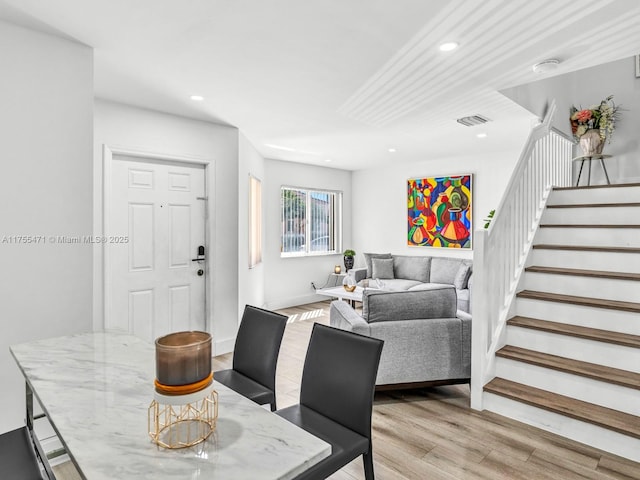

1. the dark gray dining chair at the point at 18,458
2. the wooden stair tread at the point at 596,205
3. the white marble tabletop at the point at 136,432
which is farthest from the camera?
the wooden stair tread at the point at 596,205

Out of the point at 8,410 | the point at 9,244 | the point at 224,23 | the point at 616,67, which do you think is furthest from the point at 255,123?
the point at 616,67

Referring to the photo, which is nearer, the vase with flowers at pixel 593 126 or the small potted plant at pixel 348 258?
the vase with flowers at pixel 593 126

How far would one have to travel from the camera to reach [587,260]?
10.1 feet

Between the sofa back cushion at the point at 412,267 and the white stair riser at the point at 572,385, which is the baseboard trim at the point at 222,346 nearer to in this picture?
the white stair riser at the point at 572,385

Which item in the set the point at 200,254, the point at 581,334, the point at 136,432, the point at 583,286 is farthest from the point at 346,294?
the point at 136,432

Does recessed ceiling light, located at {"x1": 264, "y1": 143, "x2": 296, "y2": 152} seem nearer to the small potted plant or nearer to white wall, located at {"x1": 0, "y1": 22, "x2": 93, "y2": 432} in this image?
the small potted plant

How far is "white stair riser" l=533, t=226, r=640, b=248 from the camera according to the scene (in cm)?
304

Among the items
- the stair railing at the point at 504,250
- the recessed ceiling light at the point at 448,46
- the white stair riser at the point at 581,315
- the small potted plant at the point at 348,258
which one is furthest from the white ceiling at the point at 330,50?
the small potted plant at the point at 348,258

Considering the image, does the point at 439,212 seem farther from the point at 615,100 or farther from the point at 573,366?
the point at 573,366

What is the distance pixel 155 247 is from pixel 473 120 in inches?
135

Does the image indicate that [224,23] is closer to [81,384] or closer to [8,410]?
[81,384]

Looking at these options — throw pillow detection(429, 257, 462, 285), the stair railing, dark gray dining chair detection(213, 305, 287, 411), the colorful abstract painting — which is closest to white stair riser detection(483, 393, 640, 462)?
the stair railing

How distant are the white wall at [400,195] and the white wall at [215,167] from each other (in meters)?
3.60

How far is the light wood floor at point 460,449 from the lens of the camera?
6.68 ft
